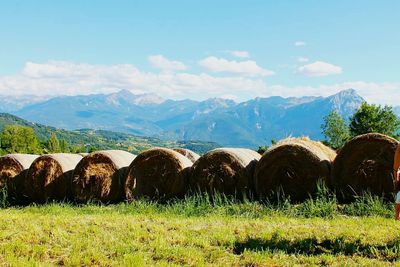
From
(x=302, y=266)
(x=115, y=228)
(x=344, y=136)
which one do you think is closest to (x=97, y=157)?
(x=115, y=228)

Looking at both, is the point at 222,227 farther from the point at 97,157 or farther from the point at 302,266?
the point at 97,157

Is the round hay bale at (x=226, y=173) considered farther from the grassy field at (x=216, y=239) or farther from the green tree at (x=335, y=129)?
the green tree at (x=335, y=129)

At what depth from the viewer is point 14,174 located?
1675cm

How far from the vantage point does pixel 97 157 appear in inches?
584

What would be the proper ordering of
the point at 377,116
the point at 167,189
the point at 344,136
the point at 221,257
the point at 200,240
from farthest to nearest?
the point at 344,136, the point at 377,116, the point at 167,189, the point at 200,240, the point at 221,257

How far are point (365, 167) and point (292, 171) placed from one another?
1759 mm

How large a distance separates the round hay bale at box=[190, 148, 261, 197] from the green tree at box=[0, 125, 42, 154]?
94665 mm

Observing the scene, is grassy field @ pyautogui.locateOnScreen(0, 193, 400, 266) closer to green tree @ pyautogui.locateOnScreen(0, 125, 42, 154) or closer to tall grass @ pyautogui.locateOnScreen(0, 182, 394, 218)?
tall grass @ pyautogui.locateOnScreen(0, 182, 394, 218)

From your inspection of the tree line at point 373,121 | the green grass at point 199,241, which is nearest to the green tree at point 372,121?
the tree line at point 373,121

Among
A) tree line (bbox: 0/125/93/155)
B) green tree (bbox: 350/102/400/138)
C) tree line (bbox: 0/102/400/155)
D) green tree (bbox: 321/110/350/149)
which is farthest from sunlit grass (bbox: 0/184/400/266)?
tree line (bbox: 0/125/93/155)

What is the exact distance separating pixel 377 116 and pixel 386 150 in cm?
6236

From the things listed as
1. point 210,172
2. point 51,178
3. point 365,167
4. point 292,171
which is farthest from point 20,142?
point 365,167

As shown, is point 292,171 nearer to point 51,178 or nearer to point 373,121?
point 51,178

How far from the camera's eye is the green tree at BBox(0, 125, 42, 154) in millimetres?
102688
